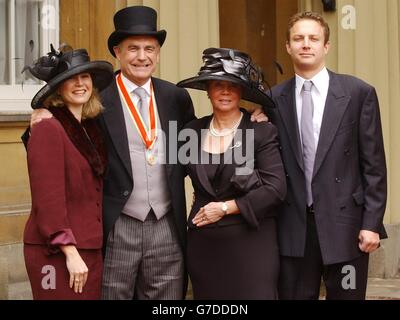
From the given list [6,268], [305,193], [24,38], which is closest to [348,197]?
[305,193]

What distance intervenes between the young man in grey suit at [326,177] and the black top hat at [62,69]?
1027 mm

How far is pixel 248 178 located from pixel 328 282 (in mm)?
731

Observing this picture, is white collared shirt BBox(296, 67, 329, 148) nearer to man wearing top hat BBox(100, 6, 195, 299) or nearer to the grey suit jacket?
the grey suit jacket

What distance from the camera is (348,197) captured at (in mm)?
5098

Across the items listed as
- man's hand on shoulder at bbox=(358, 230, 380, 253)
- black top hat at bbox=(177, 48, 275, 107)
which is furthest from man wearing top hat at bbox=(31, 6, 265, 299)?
man's hand on shoulder at bbox=(358, 230, 380, 253)

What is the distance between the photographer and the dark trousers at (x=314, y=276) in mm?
5129

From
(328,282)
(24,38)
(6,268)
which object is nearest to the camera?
(328,282)

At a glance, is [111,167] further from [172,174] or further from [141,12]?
[141,12]

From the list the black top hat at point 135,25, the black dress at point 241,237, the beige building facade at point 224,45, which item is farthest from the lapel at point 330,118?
the beige building facade at point 224,45

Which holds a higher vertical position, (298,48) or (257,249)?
(298,48)

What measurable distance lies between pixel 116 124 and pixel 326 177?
116cm

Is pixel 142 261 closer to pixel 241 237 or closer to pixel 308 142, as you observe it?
pixel 241 237

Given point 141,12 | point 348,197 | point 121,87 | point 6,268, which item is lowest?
point 6,268

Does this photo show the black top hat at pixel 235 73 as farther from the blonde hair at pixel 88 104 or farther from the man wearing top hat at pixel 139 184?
the blonde hair at pixel 88 104
